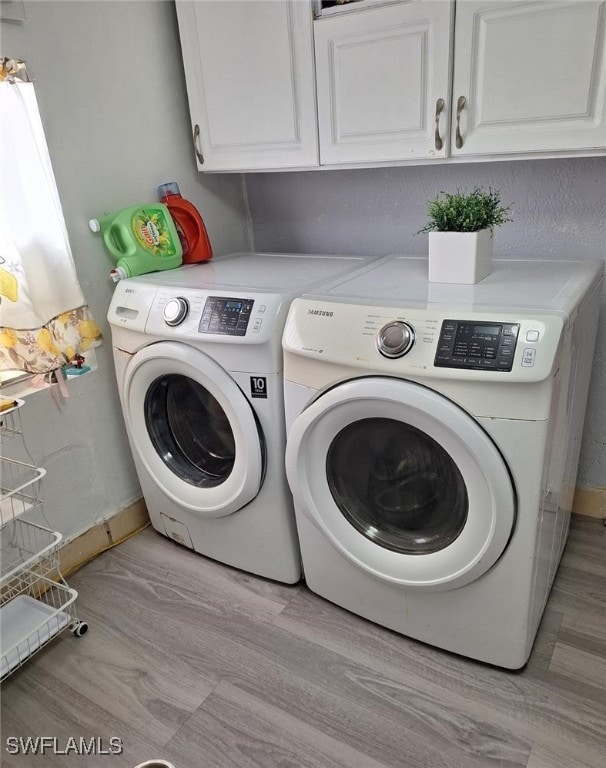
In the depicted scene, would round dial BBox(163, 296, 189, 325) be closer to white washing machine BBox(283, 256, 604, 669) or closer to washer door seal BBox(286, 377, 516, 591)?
white washing machine BBox(283, 256, 604, 669)

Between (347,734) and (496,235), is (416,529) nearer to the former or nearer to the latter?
(347,734)

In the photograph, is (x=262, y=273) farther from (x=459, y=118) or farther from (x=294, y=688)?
(x=294, y=688)

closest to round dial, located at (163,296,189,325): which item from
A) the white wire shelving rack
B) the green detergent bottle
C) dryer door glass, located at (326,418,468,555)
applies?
the green detergent bottle

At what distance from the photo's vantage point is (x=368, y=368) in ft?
4.01

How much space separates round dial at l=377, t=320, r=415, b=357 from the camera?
3.87 feet

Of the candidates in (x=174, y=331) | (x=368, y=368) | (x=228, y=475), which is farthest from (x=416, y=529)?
(x=174, y=331)

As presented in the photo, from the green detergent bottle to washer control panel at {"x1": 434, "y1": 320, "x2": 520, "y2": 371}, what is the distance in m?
1.05

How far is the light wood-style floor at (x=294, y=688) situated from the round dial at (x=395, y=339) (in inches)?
32.3

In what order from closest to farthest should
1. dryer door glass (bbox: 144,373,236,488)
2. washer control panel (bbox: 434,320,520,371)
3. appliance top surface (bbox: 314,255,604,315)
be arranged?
1. washer control panel (bbox: 434,320,520,371)
2. appliance top surface (bbox: 314,255,604,315)
3. dryer door glass (bbox: 144,373,236,488)

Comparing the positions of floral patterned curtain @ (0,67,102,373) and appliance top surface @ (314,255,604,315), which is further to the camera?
floral patterned curtain @ (0,67,102,373)

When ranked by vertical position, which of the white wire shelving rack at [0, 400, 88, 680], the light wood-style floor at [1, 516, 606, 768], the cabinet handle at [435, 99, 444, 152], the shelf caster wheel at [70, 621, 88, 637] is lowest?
the light wood-style floor at [1, 516, 606, 768]

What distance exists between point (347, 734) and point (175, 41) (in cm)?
210

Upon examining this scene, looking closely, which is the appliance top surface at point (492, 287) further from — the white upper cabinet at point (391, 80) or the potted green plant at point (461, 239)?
the white upper cabinet at point (391, 80)

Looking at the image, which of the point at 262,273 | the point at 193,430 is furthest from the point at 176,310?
the point at 193,430
